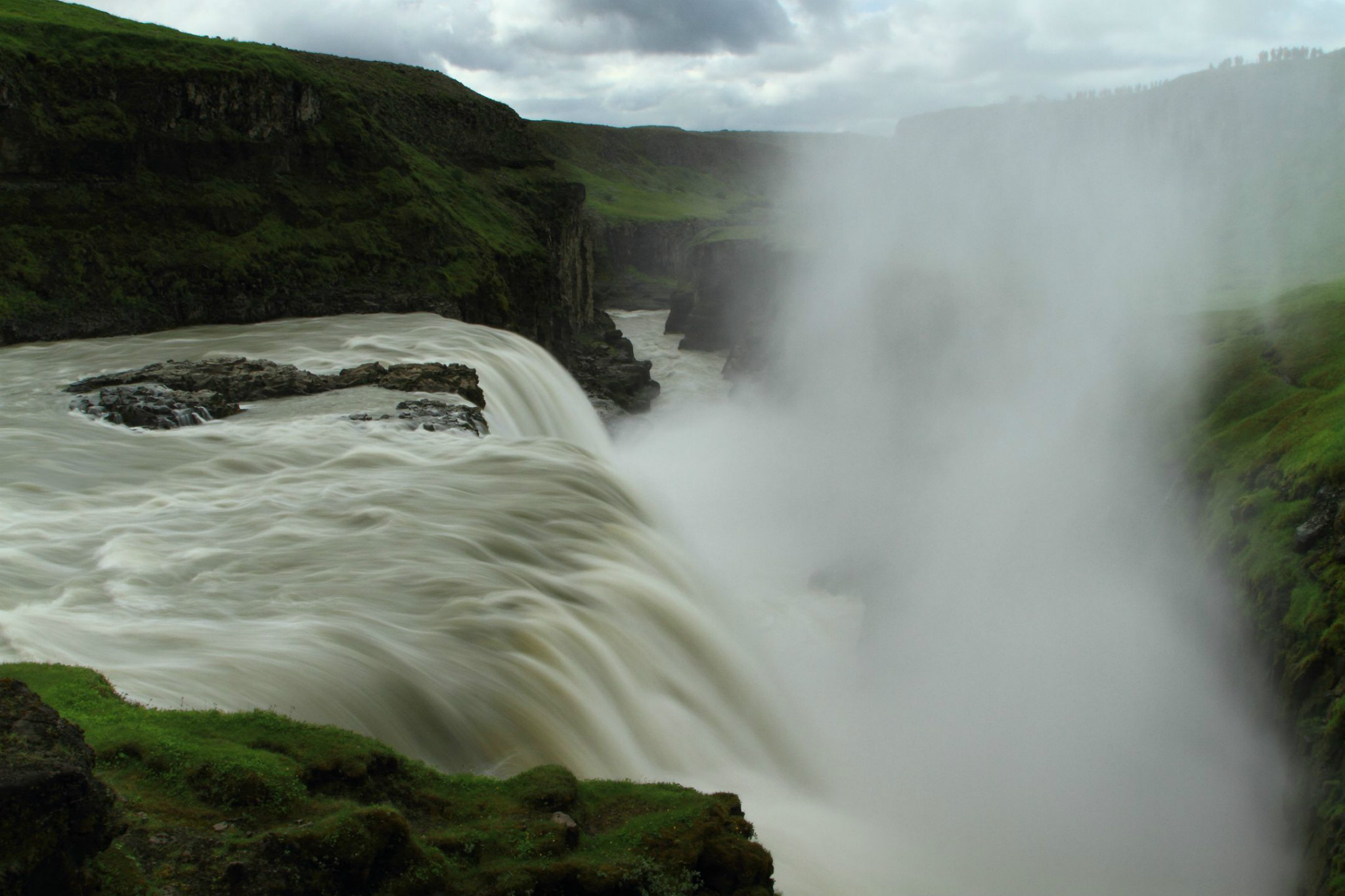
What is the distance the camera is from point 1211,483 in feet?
69.2

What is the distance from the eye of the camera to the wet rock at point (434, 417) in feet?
69.2

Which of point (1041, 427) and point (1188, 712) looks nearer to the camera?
point (1188, 712)

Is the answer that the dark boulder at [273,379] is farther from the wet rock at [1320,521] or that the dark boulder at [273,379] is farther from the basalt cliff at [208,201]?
the wet rock at [1320,521]

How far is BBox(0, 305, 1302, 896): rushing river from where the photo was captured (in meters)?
10.9

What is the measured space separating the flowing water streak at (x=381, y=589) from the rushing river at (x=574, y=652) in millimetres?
49

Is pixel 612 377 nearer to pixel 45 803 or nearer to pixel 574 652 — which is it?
pixel 574 652

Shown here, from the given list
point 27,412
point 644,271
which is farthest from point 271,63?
point 644,271

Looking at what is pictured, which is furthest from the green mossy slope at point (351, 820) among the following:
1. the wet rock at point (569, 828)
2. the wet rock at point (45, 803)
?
the wet rock at point (45, 803)

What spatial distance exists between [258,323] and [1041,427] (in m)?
28.6

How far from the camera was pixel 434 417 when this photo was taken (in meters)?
21.5

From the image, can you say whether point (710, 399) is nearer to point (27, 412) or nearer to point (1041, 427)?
point (1041, 427)

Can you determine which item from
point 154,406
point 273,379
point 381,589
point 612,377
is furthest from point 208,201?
point 381,589

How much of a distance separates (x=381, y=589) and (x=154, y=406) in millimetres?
11047

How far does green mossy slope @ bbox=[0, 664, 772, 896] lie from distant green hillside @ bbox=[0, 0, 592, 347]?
28.3 metres
